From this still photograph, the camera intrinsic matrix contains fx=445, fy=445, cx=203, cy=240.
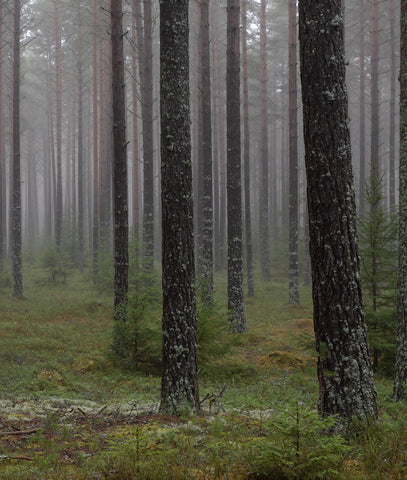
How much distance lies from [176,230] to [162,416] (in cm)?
246

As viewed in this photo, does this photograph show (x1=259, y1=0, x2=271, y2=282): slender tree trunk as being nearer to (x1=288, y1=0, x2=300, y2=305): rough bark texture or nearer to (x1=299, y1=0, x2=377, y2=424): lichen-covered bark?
(x1=288, y1=0, x2=300, y2=305): rough bark texture

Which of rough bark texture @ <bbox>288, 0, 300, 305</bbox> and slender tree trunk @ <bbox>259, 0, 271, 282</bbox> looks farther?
slender tree trunk @ <bbox>259, 0, 271, 282</bbox>

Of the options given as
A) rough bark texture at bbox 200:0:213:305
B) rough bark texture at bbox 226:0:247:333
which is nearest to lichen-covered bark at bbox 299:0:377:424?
rough bark texture at bbox 226:0:247:333

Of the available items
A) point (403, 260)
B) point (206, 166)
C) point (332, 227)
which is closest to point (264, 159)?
point (206, 166)

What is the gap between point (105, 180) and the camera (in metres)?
26.4

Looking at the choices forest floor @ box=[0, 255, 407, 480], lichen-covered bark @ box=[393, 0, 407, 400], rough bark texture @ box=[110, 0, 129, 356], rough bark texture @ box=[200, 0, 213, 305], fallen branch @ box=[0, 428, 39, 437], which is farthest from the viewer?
rough bark texture @ box=[200, 0, 213, 305]

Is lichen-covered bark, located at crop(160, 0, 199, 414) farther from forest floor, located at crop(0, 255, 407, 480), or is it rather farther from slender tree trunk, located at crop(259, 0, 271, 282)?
slender tree trunk, located at crop(259, 0, 271, 282)

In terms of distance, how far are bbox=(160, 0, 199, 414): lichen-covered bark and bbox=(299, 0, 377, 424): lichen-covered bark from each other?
73.7 inches

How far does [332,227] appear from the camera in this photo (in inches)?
188

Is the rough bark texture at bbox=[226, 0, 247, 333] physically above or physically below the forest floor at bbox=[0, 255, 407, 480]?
above

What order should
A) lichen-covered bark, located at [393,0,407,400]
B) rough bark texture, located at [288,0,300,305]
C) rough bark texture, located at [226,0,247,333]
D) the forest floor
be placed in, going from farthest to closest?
rough bark texture, located at [288,0,300,305]
rough bark texture, located at [226,0,247,333]
lichen-covered bark, located at [393,0,407,400]
the forest floor

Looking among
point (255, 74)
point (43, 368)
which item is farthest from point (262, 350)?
point (255, 74)

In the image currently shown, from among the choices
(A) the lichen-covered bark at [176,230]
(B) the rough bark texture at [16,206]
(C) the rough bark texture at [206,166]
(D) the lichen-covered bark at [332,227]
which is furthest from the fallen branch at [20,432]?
(B) the rough bark texture at [16,206]

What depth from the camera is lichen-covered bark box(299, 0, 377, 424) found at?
470cm
